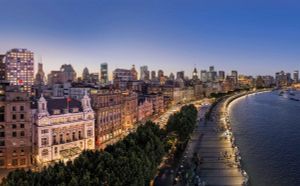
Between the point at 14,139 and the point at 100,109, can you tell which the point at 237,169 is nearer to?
the point at 100,109

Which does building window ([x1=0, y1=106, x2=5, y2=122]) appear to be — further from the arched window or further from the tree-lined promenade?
the tree-lined promenade

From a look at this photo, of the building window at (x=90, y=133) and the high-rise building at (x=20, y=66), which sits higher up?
the high-rise building at (x=20, y=66)

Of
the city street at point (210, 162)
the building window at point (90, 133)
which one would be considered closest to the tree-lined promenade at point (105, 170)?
the city street at point (210, 162)

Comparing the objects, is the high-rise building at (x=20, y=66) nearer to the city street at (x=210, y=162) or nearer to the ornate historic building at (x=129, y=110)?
the ornate historic building at (x=129, y=110)

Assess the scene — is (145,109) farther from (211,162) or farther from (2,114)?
(2,114)

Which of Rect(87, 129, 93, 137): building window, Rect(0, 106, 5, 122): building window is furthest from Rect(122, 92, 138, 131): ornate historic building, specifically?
Rect(0, 106, 5, 122): building window

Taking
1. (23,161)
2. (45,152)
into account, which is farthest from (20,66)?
(45,152)
